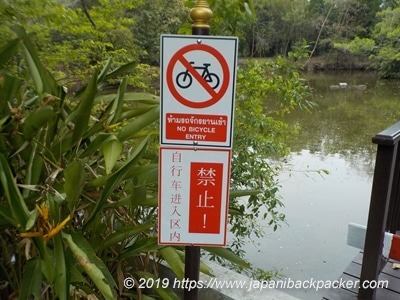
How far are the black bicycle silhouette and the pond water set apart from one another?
1721mm

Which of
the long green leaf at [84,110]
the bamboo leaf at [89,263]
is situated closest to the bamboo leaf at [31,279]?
the bamboo leaf at [89,263]

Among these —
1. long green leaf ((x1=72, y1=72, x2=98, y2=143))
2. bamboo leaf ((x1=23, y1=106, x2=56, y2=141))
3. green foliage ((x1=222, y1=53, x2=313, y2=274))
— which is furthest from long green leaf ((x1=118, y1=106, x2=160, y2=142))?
green foliage ((x1=222, y1=53, x2=313, y2=274))

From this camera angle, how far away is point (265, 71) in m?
2.03

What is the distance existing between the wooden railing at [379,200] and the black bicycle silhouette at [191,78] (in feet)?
2.43

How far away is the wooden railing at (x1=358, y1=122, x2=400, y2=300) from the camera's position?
1.35 metres

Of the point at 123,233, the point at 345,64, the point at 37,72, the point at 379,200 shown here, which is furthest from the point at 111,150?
the point at 345,64

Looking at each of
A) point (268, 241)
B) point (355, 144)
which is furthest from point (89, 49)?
point (355, 144)

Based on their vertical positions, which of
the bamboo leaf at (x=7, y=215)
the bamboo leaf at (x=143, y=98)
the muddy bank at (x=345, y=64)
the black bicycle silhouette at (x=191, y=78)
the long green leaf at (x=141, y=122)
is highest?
the muddy bank at (x=345, y=64)

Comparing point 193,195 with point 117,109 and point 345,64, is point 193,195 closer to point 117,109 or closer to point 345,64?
point 117,109

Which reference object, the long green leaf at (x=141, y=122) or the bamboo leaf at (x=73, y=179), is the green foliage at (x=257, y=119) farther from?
the bamboo leaf at (x=73, y=179)

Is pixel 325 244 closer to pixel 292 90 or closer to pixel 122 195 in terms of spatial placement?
pixel 292 90

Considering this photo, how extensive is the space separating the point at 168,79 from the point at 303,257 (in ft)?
8.47

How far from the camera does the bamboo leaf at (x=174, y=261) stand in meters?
1.21

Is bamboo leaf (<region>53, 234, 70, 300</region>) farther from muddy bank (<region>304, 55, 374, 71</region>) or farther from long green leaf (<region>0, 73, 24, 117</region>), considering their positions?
muddy bank (<region>304, 55, 374, 71</region>)
